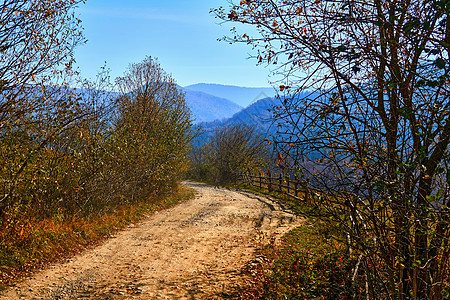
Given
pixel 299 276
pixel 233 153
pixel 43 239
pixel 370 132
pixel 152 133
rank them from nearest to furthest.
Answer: pixel 370 132, pixel 299 276, pixel 43 239, pixel 152 133, pixel 233 153

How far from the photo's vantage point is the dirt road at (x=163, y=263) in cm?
591

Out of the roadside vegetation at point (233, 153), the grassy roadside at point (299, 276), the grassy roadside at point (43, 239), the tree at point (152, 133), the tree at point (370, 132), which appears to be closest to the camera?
the tree at point (370, 132)

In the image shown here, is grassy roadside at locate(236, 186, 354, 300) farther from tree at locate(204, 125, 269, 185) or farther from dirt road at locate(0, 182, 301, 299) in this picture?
tree at locate(204, 125, 269, 185)

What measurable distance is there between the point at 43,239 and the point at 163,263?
302 centimetres

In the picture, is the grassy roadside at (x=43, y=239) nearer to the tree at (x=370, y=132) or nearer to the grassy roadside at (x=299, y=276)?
the grassy roadside at (x=299, y=276)

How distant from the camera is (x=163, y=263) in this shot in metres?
7.54

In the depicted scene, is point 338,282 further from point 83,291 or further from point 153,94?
point 153,94

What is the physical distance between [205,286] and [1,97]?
5.80 meters

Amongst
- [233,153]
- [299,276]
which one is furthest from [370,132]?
[233,153]

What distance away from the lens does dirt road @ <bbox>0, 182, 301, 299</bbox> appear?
5.91 meters

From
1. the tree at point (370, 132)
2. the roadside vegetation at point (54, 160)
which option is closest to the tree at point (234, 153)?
the roadside vegetation at point (54, 160)

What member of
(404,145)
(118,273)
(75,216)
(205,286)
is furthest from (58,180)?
(404,145)

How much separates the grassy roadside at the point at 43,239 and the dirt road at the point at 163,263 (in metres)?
0.38

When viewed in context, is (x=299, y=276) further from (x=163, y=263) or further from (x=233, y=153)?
(x=233, y=153)
